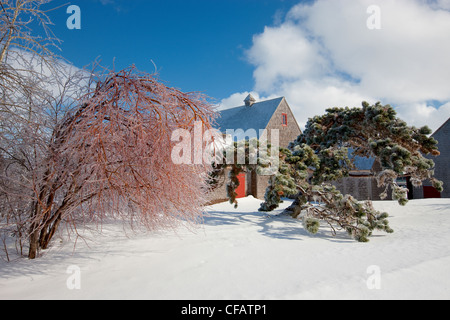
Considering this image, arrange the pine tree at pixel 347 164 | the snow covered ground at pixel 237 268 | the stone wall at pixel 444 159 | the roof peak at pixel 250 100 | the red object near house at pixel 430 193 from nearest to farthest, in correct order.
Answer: the snow covered ground at pixel 237 268
the pine tree at pixel 347 164
the stone wall at pixel 444 159
the red object near house at pixel 430 193
the roof peak at pixel 250 100

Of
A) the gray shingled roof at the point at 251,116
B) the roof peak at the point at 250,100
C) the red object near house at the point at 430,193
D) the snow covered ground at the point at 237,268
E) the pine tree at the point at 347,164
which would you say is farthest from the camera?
the roof peak at the point at 250,100

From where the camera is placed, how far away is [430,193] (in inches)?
727

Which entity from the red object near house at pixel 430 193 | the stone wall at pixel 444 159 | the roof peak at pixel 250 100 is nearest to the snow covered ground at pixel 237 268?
the stone wall at pixel 444 159

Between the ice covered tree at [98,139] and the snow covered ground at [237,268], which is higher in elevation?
the ice covered tree at [98,139]

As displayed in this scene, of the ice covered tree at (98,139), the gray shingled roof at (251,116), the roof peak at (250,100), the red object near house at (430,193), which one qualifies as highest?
the roof peak at (250,100)

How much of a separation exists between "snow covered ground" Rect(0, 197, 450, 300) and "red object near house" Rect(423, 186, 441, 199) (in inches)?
504

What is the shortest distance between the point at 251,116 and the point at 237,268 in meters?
18.0

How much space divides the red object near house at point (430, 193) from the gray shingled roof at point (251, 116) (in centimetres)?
1202

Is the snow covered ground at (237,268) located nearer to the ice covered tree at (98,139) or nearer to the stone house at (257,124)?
the ice covered tree at (98,139)

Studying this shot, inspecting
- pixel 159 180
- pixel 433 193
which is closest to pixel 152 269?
pixel 159 180

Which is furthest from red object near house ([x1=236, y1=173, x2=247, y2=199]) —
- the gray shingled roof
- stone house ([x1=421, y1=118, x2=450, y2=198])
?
Answer: stone house ([x1=421, y1=118, x2=450, y2=198])

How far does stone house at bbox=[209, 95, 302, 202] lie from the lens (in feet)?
64.3

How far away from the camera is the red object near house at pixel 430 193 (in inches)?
715
